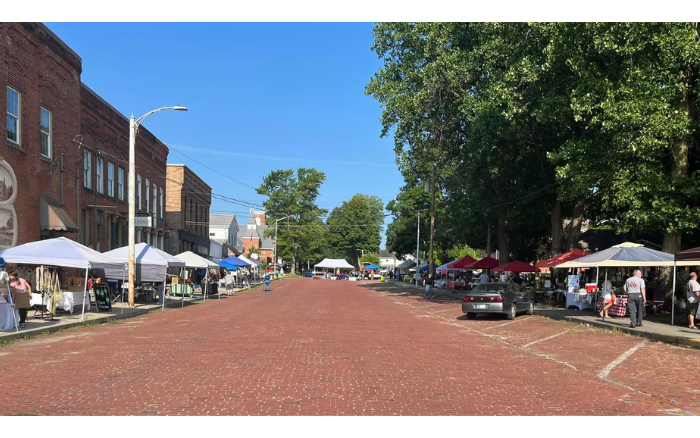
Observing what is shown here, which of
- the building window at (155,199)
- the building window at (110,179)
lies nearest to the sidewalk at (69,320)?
the building window at (110,179)

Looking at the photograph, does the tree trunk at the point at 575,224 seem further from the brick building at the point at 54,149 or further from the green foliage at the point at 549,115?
the brick building at the point at 54,149

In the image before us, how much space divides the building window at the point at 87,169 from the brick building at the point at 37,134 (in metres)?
1.83

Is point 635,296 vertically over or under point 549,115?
under

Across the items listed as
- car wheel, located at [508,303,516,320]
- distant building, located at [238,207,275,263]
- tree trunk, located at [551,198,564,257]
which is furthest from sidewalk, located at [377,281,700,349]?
distant building, located at [238,207,275,263]

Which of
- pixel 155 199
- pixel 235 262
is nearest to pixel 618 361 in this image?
pixel 235 262

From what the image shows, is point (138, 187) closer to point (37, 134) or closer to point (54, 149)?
point (54, 149)

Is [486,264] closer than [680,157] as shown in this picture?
No

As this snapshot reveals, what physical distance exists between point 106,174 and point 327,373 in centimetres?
2654

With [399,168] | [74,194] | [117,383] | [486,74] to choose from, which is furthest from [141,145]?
[117,383]

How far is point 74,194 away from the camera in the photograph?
27.3 meters

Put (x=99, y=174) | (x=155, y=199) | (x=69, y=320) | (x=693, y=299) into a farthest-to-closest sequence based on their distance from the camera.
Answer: (x=155, y=199) → (x=99, y=174) → (x=69, y=320) → (x=693, y=299)

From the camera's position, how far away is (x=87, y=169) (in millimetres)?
29922

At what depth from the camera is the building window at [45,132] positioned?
2456cm
